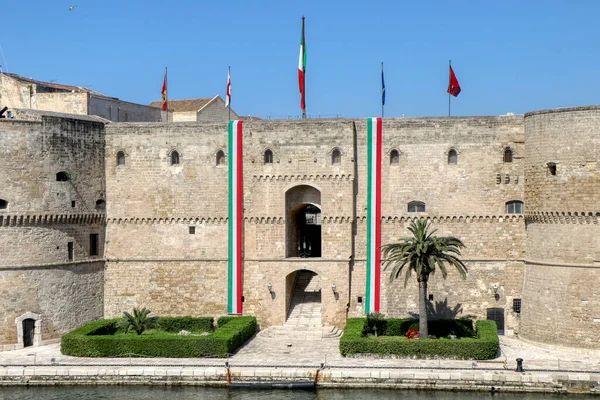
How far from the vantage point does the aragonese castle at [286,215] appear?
111 feet

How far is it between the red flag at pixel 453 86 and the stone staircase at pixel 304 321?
1241cm

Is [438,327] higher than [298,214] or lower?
lower

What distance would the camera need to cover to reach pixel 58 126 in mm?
36219

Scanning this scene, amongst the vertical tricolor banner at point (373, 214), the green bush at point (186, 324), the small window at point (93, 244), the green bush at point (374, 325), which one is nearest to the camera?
the green bush at point (374, 325)

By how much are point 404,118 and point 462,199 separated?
4670 mm

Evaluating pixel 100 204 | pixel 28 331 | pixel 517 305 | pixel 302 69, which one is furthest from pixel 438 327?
pixel 28 331

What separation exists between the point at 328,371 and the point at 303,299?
1036 cm

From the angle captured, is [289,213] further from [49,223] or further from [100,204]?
[49,223]

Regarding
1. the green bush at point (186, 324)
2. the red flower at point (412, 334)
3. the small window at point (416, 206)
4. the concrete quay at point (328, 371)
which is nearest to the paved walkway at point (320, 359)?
the concrete quay at point (328, 371)

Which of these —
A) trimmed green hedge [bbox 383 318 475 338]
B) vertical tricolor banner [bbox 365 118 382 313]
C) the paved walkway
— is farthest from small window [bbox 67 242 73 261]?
Result: trimmed green hedge [bbox 383 318 475 338]

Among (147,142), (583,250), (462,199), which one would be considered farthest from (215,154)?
(583,250)

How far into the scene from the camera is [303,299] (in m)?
40.3

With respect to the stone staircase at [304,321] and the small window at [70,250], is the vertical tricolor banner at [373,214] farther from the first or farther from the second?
the small window at [70,250]

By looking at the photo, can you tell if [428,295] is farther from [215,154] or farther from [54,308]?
[54,308]
